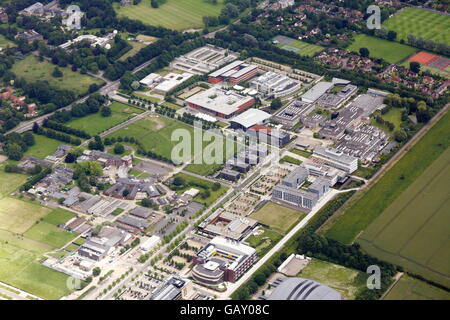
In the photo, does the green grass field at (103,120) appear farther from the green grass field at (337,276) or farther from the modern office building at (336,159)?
the green grass field at (337,276)

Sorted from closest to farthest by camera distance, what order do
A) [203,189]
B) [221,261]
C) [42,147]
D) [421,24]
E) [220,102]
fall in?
1. [221,261]
2. [203,189]
3. [42,147]
4. [220,102]
5. [421,24]

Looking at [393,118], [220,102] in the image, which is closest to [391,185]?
[393,118]

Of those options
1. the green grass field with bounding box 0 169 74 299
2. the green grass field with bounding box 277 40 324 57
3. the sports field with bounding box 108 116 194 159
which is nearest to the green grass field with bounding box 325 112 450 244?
the sports field with bounding box 108 116 194 159

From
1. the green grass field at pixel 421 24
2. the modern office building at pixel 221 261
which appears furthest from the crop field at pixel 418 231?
Answer: the green grass field at pixel 421 24

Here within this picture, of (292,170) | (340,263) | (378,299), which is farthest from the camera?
(292,170)

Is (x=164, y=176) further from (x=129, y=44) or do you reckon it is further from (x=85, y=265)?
(x=129, y=44)

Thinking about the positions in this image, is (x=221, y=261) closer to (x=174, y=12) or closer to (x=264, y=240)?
(x=264, y=240)

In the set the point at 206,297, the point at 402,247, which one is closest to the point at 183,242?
the point at 206,297
